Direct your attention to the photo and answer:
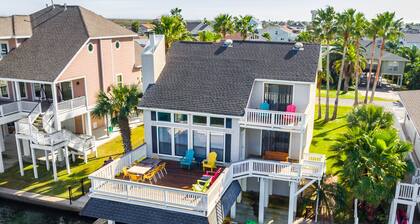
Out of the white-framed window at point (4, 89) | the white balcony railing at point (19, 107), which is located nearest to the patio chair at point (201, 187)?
the white balcony railing at point (19, 107)

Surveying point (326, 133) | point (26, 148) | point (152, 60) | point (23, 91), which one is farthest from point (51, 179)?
point (326, 133)

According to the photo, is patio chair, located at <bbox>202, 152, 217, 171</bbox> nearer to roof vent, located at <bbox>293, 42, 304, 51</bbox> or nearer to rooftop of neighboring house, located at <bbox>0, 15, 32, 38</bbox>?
roof vent, located at <bbox>293, 42, 304, 51</bbox>

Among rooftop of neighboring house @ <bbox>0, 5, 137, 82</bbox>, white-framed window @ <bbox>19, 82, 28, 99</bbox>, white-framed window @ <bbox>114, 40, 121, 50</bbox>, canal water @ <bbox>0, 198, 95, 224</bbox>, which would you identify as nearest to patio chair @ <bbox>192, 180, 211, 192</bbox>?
canal water @ <bbox>0, 198, 95, 224</bbox>

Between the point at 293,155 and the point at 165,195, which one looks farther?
the point at 293,155

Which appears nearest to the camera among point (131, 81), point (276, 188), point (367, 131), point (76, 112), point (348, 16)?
point (367, 131)

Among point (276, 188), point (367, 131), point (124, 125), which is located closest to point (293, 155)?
point (276, 188)

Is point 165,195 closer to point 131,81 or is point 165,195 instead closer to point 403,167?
point 403,167

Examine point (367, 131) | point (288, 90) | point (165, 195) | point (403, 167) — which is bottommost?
point (165, 195)
